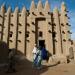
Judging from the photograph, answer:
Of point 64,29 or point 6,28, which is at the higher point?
point 6,28

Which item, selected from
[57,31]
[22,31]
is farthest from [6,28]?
[57,31]

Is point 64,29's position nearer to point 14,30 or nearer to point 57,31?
point 57,31

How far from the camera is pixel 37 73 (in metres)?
14.3

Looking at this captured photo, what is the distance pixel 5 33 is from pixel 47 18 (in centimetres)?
797

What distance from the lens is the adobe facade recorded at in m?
37.4

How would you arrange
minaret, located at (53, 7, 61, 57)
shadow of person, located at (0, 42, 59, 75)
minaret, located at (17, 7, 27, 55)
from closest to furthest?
shadow of person, located at (0, 42, 59, 75) → minaret, located at (53, 7, 61, 57) → minaret, located at (17, 7, 27, 55)

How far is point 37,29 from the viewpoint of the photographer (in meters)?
38.9

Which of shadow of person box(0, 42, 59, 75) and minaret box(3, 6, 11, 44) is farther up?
minaret box(3, 6, 11, 44)

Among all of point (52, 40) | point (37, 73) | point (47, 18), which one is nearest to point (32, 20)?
point (47, 18)

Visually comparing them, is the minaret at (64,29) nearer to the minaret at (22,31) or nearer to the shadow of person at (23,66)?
the minaret at (22,31)

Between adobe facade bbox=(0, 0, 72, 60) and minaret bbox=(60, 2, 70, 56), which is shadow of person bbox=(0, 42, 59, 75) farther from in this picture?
minaret bbox=(60, 2, 70, 56)

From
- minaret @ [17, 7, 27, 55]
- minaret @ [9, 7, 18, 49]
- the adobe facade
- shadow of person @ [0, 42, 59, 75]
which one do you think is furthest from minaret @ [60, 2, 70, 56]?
minaret @ [9, 7, 18, 49]

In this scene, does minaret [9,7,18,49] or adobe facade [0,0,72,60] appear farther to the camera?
minaret [9,7,18,49]

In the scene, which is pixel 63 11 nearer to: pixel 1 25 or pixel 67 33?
pixel 67 33
